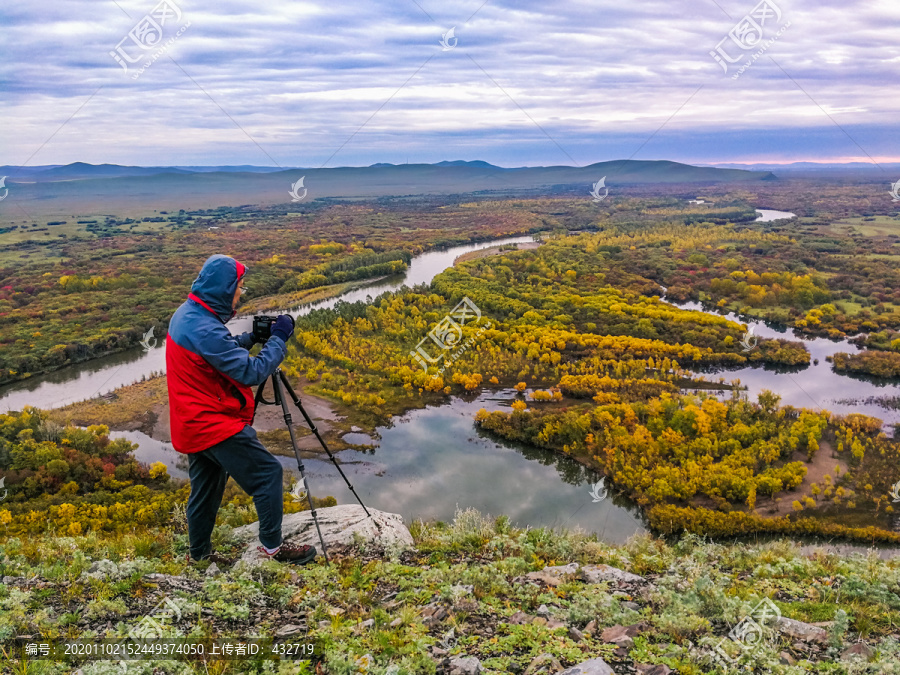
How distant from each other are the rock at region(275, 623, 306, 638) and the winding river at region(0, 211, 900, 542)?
8.82 meters

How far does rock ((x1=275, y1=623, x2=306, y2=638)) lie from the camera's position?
4050mm

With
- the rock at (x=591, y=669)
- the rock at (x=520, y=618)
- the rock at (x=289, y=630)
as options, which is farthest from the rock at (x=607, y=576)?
the rock at (x=289, y=630)

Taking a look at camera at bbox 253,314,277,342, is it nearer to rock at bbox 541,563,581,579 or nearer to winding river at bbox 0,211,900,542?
rock at bbox 541,563,581,579

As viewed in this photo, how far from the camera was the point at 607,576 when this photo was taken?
5445mm

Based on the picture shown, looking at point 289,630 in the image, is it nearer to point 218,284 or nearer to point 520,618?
point 520,618

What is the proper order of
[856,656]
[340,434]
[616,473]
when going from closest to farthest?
[856,656], [616,473], [340,434]

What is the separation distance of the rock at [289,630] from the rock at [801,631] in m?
3.70

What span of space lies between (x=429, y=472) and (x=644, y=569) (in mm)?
12500

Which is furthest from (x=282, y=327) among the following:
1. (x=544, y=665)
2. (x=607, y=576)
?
(x=607, y=576)

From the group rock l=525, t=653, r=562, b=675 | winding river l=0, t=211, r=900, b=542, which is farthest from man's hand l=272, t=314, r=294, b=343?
winding river l=0, t=211, r=900, b=542

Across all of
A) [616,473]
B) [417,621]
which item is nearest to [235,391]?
[417,621]

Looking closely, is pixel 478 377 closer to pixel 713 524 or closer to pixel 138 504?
pixel 713 524

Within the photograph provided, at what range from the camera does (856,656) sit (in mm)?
3943

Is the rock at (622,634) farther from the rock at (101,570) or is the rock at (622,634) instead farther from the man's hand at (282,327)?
the rock at (101,570)
